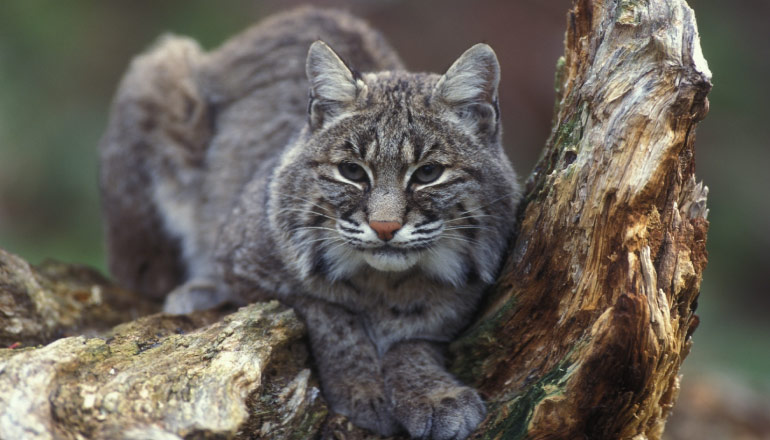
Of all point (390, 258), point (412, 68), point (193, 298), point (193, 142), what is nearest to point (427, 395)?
point (390, 258)

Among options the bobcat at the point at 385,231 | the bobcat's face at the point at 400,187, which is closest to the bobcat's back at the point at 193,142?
the bobcat at the point at 385,231

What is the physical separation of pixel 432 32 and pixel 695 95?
842cm

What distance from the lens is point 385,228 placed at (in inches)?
151

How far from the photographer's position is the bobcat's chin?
156 inches

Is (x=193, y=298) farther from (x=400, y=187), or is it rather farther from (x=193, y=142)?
(x=400, y=187)

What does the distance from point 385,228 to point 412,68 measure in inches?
300

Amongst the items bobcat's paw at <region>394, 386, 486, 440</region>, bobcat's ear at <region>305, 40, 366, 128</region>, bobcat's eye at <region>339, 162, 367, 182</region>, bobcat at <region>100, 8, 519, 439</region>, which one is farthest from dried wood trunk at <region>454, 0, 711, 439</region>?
bobcat's ear at <region>305, 40, 366, 128</region>

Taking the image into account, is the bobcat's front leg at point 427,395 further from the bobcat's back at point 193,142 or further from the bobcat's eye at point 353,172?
the bobcat's back at point 193,142

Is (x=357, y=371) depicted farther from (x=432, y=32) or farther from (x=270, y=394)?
(x=432, y=32)

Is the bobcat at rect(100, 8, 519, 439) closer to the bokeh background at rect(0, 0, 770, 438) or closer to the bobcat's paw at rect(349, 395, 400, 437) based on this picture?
the bobcat's paw at rect(349, 395, 400, 437)

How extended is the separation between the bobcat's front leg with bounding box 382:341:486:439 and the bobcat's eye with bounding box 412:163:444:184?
36.9 inches

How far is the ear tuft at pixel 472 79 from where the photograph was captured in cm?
422

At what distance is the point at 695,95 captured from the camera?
11.5 ft

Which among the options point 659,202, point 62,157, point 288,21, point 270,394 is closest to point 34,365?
point 270,394
